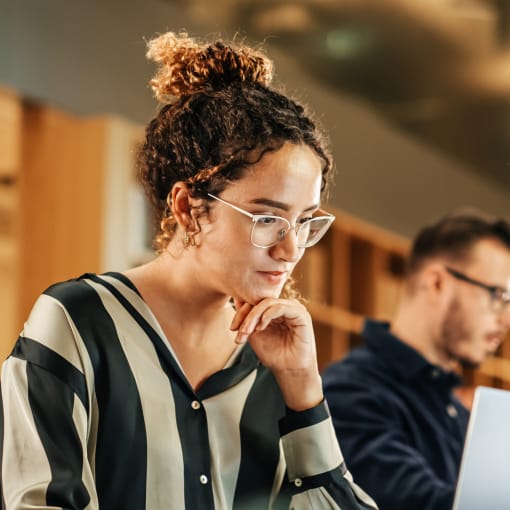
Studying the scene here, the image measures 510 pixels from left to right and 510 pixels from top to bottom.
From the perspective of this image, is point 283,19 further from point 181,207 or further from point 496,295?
point 181,207

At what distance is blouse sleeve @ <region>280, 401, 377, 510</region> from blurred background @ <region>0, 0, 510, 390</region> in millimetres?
2064

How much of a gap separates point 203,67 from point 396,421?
3.40ft

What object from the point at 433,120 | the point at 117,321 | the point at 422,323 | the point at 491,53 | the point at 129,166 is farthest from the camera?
the point at 433,120

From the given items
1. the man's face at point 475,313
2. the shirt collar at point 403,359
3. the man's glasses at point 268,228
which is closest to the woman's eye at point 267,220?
the man's glasses at point 268,228

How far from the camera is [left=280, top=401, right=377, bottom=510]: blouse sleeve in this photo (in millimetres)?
1384

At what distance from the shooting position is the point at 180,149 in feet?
4.53

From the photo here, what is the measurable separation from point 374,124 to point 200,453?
16.0 feet

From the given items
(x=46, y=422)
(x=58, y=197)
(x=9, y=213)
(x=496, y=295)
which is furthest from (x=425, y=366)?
(x=9, y=213)

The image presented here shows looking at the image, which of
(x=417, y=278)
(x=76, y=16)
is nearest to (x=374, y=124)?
(x=76, y=16)

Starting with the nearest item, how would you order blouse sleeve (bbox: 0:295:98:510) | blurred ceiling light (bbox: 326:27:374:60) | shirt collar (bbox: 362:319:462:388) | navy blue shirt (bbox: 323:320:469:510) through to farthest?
blouse sleeve (bbox: 0:295:98:510), navy blue shirt (bbox: 323:320:469:510), shirt collar (bbox: 362:319:462:388), blurred ceiling light (bbox: 326:27:374:60)

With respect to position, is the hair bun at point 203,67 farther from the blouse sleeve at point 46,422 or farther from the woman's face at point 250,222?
the blouse sleeve at point 46,422

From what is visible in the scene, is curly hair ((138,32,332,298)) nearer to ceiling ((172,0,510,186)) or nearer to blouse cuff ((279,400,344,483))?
blouse cuff ((279,400,344,483))

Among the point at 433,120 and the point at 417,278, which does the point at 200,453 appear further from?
the point at 433,120

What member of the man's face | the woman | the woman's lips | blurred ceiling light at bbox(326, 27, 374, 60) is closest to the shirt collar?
the man's face
